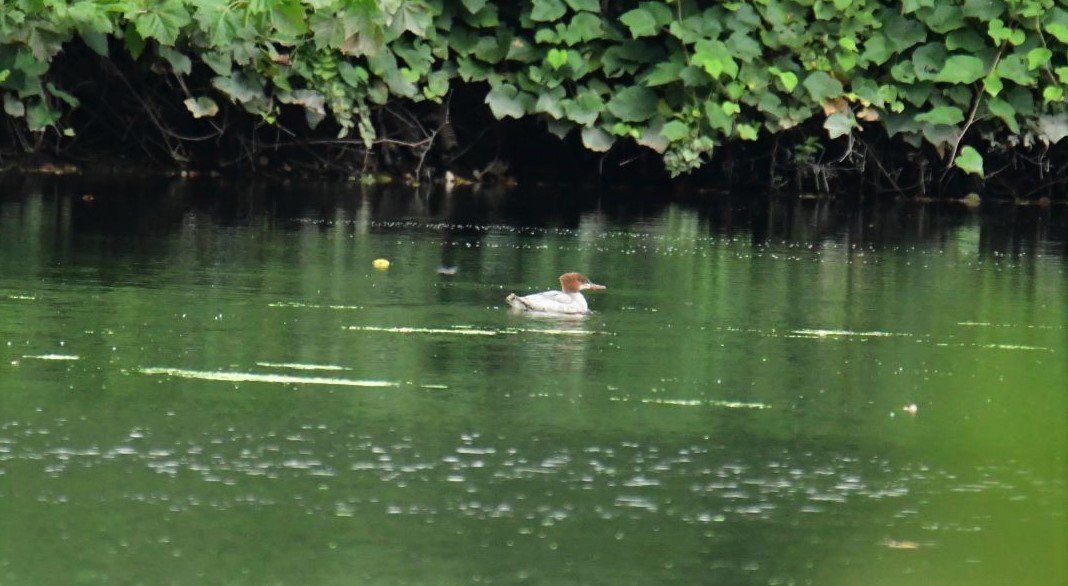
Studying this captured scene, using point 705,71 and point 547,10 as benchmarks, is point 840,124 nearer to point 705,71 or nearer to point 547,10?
point 705,71

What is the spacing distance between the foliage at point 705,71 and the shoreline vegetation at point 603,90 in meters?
0.02

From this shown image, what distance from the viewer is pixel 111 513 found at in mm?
6242

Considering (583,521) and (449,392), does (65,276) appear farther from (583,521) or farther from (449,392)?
(583,521)

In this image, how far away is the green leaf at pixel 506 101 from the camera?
1962 cm

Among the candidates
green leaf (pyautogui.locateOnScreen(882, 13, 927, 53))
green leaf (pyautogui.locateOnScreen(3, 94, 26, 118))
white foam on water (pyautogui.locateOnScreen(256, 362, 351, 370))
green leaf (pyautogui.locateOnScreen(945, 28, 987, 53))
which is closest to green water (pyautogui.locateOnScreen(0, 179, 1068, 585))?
white foam on water (pyautogui.locateOnScreen(256, 362, 351, 370))

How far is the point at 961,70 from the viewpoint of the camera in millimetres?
19281

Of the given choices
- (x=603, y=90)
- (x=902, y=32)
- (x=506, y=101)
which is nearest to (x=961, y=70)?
(x=902, y=32)

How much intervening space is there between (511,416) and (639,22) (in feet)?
38.5

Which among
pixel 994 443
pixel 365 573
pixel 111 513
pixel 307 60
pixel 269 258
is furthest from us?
pixel 307 60

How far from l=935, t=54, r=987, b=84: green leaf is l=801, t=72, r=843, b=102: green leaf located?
868 millimetres

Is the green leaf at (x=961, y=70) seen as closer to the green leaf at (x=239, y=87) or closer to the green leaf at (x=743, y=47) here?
the green leaf at (x=743, y=47)

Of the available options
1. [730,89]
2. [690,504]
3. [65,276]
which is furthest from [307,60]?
[690,504]

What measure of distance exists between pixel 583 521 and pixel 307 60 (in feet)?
43.4

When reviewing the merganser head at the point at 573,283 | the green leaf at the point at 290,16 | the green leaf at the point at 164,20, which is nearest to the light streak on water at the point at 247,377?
the green leaf at the point at 290,16
